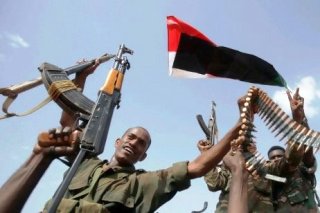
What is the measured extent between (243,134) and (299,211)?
2.13 m

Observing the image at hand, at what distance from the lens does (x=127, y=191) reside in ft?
11.5

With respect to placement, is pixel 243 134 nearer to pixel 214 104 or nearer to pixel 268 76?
pixel 268 76

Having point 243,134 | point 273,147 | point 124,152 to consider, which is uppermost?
point 273,147

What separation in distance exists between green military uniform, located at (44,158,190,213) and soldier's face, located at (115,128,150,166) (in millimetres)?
363

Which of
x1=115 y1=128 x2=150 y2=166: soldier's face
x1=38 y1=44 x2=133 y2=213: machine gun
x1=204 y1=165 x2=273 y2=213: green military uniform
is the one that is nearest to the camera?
x1=38 y1=44 x2=133 y2=213: machine gun

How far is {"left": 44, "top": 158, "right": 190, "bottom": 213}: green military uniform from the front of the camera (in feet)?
11.1

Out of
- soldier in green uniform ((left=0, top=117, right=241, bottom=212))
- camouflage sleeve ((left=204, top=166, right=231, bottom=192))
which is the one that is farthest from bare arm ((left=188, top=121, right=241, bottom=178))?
camouflage sleeve ((left=204, top=166, right=231, bottom=192))

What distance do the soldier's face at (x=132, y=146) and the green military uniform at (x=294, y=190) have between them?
178 cm

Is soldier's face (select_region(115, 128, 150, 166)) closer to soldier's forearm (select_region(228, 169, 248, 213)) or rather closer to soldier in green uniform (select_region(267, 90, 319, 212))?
soldier's forearm (select_region(228, 169, 248, 213))

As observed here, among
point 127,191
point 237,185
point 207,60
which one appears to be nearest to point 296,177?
point 207,60

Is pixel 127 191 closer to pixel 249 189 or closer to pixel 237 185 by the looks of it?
pixel 237 185

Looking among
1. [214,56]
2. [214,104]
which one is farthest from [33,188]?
[214,104]

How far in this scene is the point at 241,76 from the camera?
5.82 metres

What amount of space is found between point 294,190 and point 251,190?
0.59 meters
